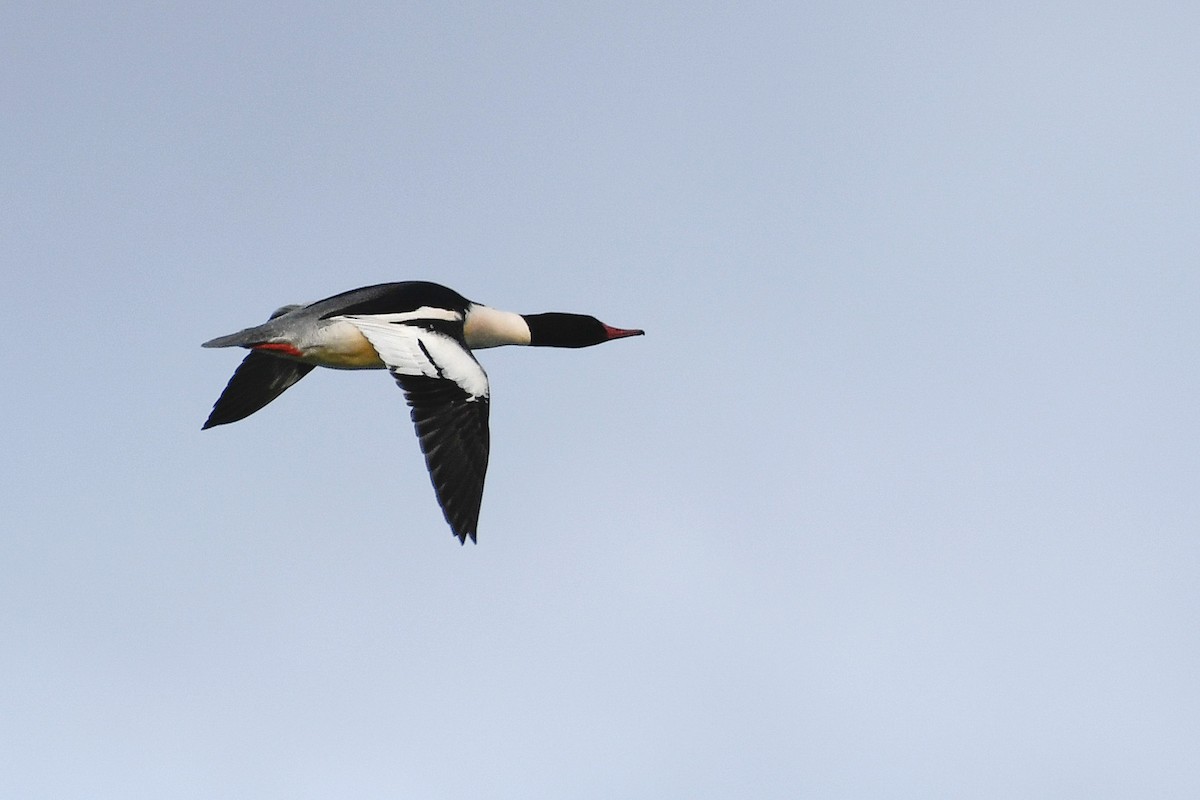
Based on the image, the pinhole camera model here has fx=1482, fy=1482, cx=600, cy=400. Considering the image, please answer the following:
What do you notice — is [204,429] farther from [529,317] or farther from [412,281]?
[529,317]

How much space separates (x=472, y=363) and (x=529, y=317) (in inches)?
96.1

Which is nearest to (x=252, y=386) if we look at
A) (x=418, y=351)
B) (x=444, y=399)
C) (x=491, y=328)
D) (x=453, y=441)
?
(x=491, y=328)

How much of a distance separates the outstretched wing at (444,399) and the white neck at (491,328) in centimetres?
122

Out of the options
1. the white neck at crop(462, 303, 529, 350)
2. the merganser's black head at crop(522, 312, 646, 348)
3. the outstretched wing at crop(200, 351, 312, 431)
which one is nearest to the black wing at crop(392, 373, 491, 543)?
the white neck at crop(462, 303, 529, 350)

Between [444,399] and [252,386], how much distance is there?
2.44 meters

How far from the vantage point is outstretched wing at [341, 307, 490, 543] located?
941 cm

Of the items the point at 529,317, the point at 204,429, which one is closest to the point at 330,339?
the point at 204,429

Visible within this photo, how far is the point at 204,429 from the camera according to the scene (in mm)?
11328

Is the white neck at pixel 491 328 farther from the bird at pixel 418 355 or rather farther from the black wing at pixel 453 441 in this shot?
the black wing at pixel 453 441

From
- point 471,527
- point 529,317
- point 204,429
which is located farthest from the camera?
point 529,317

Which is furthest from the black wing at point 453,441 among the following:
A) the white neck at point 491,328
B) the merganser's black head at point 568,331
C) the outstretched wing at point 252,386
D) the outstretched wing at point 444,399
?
the merganser's black head at point 568,331

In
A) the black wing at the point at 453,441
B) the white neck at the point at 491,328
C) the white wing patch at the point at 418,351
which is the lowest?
the black wing at the point at 453,441

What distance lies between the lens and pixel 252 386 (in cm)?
1155

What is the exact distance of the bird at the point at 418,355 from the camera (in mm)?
9539
